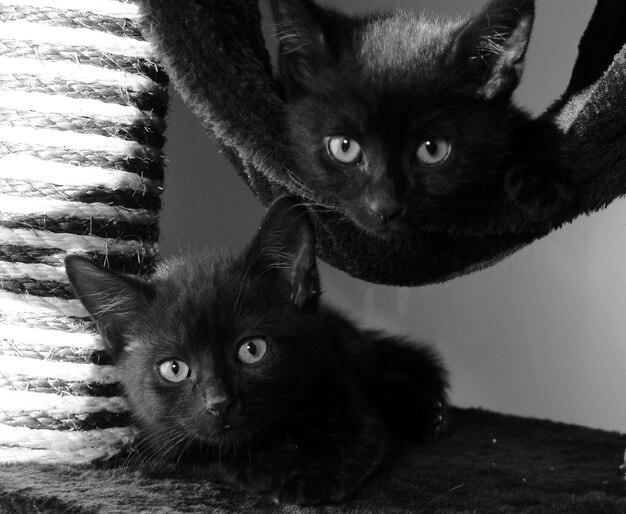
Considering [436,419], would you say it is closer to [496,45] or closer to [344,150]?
[344,150]

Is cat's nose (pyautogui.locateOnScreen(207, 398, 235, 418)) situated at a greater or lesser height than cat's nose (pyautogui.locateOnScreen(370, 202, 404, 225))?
lesser

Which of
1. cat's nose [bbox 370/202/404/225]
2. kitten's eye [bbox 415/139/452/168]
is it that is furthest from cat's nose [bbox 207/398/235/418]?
kitten's eye [bbox 415/139/452/168]

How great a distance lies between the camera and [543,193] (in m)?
1.17

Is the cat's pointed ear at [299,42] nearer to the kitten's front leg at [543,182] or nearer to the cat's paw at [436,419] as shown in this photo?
the kitten's front leg at [543,182]

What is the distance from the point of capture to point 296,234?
1.16 metres

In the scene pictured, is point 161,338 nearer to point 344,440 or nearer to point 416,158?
point 344,440

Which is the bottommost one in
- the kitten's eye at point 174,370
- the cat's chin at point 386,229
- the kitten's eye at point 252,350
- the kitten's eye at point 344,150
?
the kitten's eye at point 174,370

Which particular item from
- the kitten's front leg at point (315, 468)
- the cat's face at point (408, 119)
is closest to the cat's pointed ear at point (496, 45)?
the cat's face at point (408, 119)

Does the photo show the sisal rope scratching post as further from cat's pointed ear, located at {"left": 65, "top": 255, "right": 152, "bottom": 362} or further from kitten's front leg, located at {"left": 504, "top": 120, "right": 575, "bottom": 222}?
kitten's front leg, located at {"left": 504, "top": 120, "right": 575, "bottom": 222}

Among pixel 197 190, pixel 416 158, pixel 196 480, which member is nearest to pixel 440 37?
pixel 416 158

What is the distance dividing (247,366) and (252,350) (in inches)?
1.1

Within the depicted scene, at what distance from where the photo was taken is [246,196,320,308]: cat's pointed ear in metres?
1.15

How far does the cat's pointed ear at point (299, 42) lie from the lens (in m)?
1.28

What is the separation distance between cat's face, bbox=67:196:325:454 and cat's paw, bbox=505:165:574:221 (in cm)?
37
